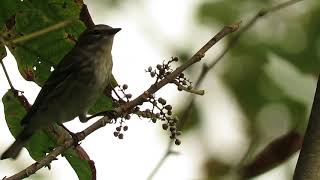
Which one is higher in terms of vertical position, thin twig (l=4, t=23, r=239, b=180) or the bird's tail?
thin twig (l=4, t=23, r=239, b=180)

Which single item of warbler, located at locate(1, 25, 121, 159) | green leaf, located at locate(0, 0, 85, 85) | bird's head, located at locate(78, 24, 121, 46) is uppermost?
green leaf, located at locate(0, 0, 85, 85)

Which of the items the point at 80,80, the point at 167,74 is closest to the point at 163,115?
the point at 167,74

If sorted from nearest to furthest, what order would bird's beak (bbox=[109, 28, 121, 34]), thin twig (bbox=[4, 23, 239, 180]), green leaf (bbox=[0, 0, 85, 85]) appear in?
thin twig (bbox=[4, 23, 239, 180]), green leaf (bbox=[0, 0, 85, 85]), bird's beak (bbox=[109, 28, 121, 34])

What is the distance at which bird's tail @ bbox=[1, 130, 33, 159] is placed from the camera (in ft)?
11.1

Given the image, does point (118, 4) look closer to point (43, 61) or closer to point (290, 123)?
point (43, 61)

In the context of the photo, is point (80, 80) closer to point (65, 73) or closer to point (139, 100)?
point (65, 73)

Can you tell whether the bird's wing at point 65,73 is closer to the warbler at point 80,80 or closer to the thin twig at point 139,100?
the warbler at point 80,80

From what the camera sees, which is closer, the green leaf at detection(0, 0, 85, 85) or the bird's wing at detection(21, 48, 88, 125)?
the green leaf at detection(0, 0, 85, 85)

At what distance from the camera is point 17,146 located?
11.8 feet

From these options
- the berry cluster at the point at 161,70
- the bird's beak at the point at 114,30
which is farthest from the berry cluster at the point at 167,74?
the bird's beak at the point at 114,30

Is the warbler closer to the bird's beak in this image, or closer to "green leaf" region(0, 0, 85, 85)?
the bird's beak

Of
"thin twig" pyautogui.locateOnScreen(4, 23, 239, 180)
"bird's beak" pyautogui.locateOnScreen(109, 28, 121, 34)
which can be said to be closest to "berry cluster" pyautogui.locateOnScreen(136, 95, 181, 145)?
"thin twig" pyautogui.locateOnScreen(4, 23, 239, 180)

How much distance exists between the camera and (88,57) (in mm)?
5000

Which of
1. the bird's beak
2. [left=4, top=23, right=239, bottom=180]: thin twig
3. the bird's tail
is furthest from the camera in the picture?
the bird's beak
